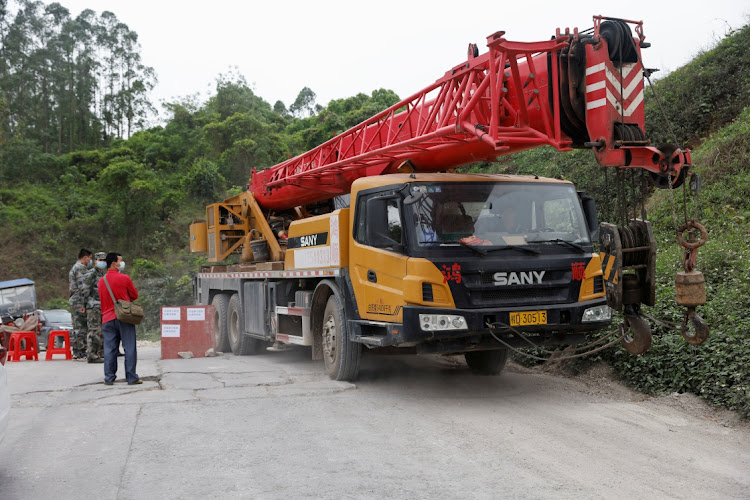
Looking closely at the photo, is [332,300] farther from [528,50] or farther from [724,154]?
[724,154]

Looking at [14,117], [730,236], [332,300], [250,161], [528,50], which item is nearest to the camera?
[528,50]

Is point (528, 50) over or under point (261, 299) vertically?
over

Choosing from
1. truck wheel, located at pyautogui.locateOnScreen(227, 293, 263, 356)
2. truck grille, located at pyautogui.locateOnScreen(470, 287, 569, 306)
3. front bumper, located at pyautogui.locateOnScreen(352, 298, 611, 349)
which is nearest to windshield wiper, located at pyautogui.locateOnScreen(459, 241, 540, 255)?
truck grille, located at pyautogui.locateOnScreen(470, 287, 569, 306)

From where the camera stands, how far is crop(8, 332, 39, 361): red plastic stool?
13883mm

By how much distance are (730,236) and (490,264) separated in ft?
15.4

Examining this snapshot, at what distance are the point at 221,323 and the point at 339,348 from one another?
20.0 ft

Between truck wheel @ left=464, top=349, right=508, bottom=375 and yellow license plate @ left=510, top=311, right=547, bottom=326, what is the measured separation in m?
1.83

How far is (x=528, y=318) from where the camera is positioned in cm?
715

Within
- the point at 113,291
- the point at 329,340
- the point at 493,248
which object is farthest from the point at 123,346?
the point at 493,248

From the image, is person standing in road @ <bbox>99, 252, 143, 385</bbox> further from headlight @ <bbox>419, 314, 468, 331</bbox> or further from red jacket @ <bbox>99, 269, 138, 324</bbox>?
headlight @ <bbox>419, 314, 468, 331</bbox>

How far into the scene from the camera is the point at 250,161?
36.4 meters

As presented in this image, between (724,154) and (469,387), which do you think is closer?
(469,387)

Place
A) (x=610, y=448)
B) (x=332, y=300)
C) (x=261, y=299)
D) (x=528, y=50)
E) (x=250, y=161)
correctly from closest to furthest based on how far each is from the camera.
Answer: (x=610, y=448), (x=528, y=50), (x=332, y=300), (x=261, y=299), (x=250, y=161)

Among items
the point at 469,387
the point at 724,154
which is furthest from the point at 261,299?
the point at 724,154
